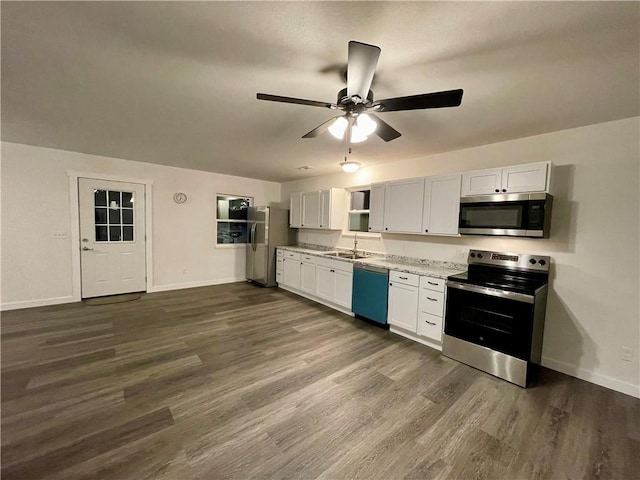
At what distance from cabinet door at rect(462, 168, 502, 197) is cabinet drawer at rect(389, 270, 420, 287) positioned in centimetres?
114

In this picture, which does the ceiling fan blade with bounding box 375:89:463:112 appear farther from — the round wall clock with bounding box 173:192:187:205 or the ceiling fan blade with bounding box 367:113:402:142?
the round wall clock with bounding box 173:192:187:205

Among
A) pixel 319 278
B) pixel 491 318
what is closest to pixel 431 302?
pixel 491 318

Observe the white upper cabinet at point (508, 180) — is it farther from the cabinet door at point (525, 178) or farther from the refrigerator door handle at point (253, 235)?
the refrigerator door handle at point (253, 235)

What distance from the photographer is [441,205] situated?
10.9ft

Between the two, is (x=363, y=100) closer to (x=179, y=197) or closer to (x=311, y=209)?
(x=311, y=209)

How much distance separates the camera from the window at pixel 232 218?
597cm

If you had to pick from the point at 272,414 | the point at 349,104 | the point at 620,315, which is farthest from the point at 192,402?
the point at 620,315

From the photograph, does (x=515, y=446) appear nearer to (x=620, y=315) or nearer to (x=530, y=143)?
(x=620, y=315)

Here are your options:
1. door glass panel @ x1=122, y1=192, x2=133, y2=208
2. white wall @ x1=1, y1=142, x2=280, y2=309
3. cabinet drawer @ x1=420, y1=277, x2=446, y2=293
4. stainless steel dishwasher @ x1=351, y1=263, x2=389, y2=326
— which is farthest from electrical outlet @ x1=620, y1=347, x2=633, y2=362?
door glass panel @ x1=122, y1=192, x2=133, y2=208

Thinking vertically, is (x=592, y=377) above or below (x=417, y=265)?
below

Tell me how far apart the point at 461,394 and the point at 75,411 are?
3.09 m

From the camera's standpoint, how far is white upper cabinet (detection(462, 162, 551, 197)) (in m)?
2.59

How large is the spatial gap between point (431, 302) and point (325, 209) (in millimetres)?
2624

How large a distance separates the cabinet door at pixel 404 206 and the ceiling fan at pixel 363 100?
156cm
